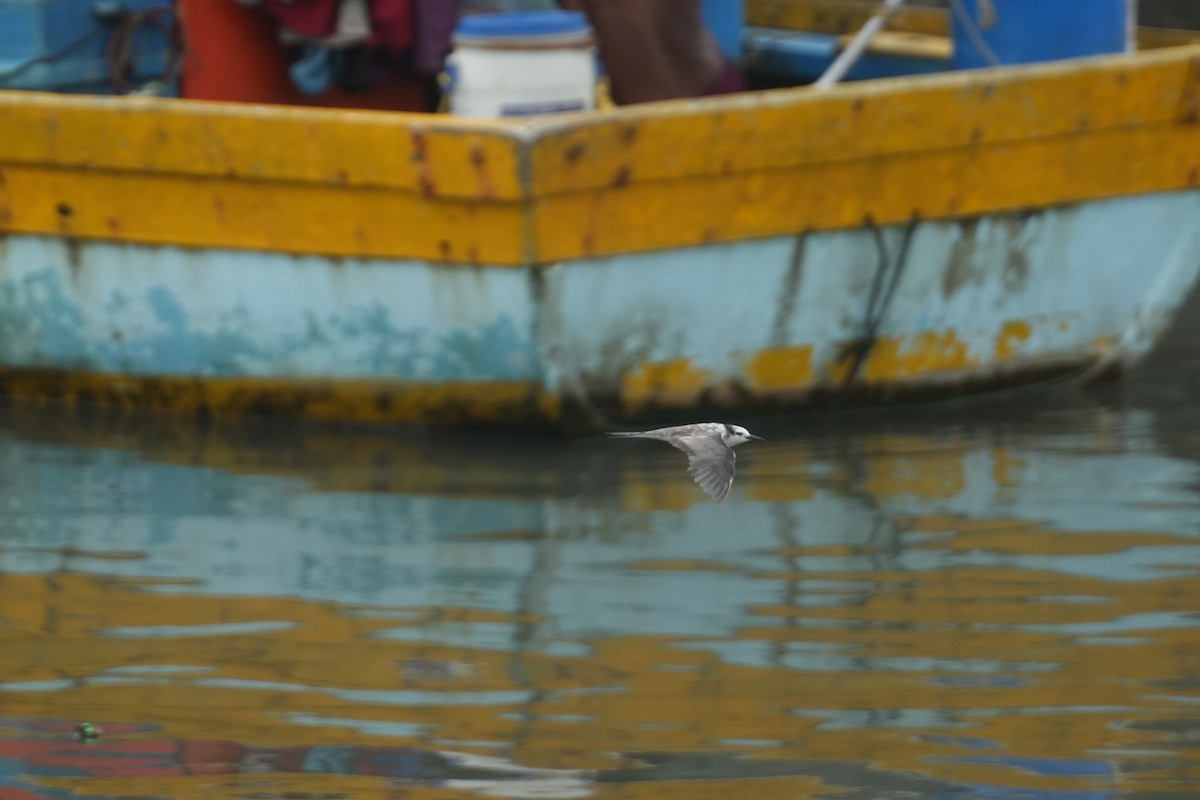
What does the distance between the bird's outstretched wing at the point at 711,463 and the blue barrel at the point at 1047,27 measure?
2166 mm

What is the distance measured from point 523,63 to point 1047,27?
1.58m

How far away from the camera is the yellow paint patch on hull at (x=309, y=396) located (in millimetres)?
5254

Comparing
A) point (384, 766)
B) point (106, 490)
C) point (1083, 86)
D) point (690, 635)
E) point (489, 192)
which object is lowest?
point (384, 766)

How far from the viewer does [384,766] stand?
135 inches

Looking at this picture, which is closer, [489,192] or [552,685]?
[552,685]

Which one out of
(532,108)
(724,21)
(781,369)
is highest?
(724,21)

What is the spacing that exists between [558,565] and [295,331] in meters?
1.23

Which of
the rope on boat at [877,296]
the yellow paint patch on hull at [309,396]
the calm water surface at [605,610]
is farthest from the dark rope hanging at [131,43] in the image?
the rope on boat at [877,296]

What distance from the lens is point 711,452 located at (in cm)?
414

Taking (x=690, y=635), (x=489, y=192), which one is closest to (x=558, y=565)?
(x=690, y=635)

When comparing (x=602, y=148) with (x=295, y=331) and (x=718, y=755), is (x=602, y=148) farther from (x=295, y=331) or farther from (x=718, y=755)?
(x=718, y=755)

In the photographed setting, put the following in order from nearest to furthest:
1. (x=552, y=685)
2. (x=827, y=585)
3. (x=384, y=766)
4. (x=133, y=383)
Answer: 1. (x=384, y=766)
2. (x=552, y=685)
3. (x=827, y=585)
4. (x=133, y=383)

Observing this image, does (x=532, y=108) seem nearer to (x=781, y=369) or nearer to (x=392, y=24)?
(x=392, y=24)

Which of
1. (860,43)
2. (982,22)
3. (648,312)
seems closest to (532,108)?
(648,312)
